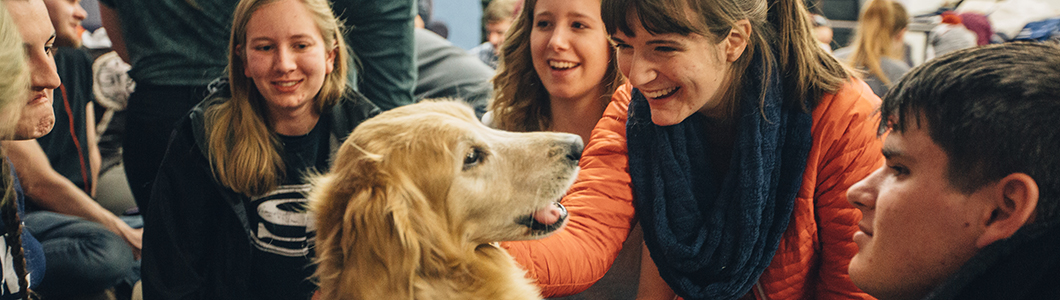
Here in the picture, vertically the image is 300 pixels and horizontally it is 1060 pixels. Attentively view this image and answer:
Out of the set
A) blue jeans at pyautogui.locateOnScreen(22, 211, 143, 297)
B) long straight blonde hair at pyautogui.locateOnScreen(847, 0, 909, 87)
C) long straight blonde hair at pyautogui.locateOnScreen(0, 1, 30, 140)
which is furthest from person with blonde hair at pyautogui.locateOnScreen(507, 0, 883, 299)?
long straight blonde hair at pyautogui.locateOnScreen(847, 0, 909, 87)

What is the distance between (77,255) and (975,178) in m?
2.82

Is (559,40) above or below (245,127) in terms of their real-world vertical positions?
above

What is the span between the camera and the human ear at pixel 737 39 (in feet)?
5.35

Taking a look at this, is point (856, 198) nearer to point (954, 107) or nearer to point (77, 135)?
point (954, 107)

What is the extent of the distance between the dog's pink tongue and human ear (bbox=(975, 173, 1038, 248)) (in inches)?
33.9

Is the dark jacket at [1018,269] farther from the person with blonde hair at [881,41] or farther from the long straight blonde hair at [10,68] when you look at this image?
the person with blonde hair at [881,41]

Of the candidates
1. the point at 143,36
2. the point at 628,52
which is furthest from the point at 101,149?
the point at 628,52

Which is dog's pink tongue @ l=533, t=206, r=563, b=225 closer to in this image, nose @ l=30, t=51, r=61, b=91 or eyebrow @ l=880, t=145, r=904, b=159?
eyebrow @ l=880, t=145, r=904, b=159

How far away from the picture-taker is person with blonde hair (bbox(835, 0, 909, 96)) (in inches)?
186

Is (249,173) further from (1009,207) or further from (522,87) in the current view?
(1009,207)

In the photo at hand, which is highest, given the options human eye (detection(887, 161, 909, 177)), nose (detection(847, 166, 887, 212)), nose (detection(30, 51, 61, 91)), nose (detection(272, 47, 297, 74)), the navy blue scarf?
nose (detection(30, 51, 61, 91))

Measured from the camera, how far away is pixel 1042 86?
3.20 feet

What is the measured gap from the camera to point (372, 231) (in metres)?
1.32

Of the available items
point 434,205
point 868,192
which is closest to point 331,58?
point 434,205
